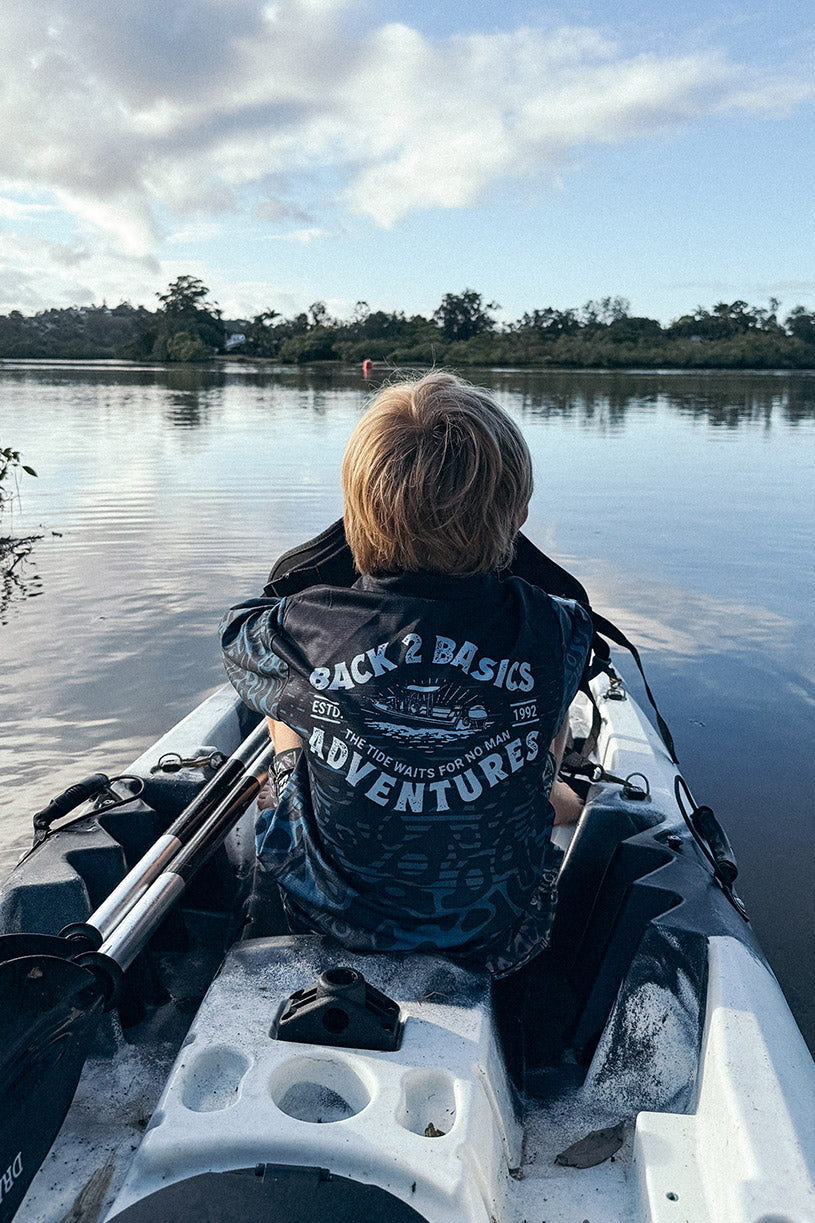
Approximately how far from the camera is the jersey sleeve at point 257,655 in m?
1.86

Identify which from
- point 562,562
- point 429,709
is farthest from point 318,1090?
→ point 562,562

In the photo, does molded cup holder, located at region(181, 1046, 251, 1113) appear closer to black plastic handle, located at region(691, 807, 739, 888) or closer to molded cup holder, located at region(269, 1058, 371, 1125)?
molded cup holder, located at region(269, 1058, 371, 1125)

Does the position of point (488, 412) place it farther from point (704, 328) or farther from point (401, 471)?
point (704, 328)

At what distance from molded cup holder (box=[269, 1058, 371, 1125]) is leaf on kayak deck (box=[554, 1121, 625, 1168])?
1.45 ft

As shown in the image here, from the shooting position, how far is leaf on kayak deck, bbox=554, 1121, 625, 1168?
5.56ft

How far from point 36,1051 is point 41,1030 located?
33mm

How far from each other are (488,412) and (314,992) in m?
1.12

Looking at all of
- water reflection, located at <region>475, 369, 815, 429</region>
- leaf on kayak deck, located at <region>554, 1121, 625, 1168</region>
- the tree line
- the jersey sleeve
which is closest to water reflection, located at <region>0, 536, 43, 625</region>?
the jersey sleeve

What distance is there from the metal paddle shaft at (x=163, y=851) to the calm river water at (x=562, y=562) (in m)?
1.10

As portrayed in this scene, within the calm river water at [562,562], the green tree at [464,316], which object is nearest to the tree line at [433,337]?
the green tree at [464,316]

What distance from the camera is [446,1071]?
1.57 metres

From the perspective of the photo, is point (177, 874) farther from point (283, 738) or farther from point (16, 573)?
point (16, 573)

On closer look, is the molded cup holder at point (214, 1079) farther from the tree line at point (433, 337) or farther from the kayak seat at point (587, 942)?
the tree line at point (433, 337)

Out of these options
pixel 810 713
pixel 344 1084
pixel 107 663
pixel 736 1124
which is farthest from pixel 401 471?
pixel 107 663
